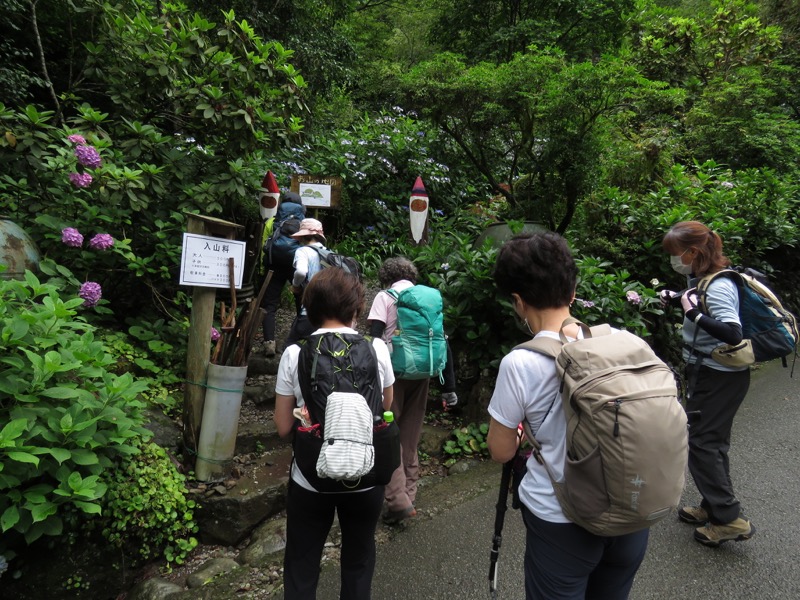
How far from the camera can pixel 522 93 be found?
6.11 meters

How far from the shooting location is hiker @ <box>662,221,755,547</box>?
272 centimetres

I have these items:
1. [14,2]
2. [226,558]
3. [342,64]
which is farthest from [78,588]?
[342,64]

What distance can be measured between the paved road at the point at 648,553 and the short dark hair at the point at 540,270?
1840 mm

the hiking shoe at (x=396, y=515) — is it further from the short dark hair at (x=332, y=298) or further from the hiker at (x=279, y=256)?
the hiker at (x=279, y=256)

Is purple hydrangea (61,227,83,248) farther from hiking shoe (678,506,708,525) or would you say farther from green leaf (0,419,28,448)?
hiking shoe (678,506,708,525)

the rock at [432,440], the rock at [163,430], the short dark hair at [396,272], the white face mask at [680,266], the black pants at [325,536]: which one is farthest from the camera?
the rock at [432,440]

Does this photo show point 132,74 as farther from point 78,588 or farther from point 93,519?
point 78,588

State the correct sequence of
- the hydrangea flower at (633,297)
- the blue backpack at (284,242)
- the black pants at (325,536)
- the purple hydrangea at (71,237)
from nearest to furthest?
the black pants at (325,536) → the purple hydrangea at (71,237) → the hydrangea flower at (633,297) → the blue backpack at (284,242)

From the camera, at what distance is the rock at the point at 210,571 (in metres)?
2.79

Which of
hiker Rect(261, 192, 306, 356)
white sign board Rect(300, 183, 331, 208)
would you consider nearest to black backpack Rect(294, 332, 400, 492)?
hiker Rect(261, 192, 306, 356)

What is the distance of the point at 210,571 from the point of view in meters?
2.87

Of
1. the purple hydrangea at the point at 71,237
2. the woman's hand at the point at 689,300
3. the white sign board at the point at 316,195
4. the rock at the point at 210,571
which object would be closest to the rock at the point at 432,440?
the rock at the point at 210,571

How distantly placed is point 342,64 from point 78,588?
32.4ft

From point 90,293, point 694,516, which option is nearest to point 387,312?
point 90,293
